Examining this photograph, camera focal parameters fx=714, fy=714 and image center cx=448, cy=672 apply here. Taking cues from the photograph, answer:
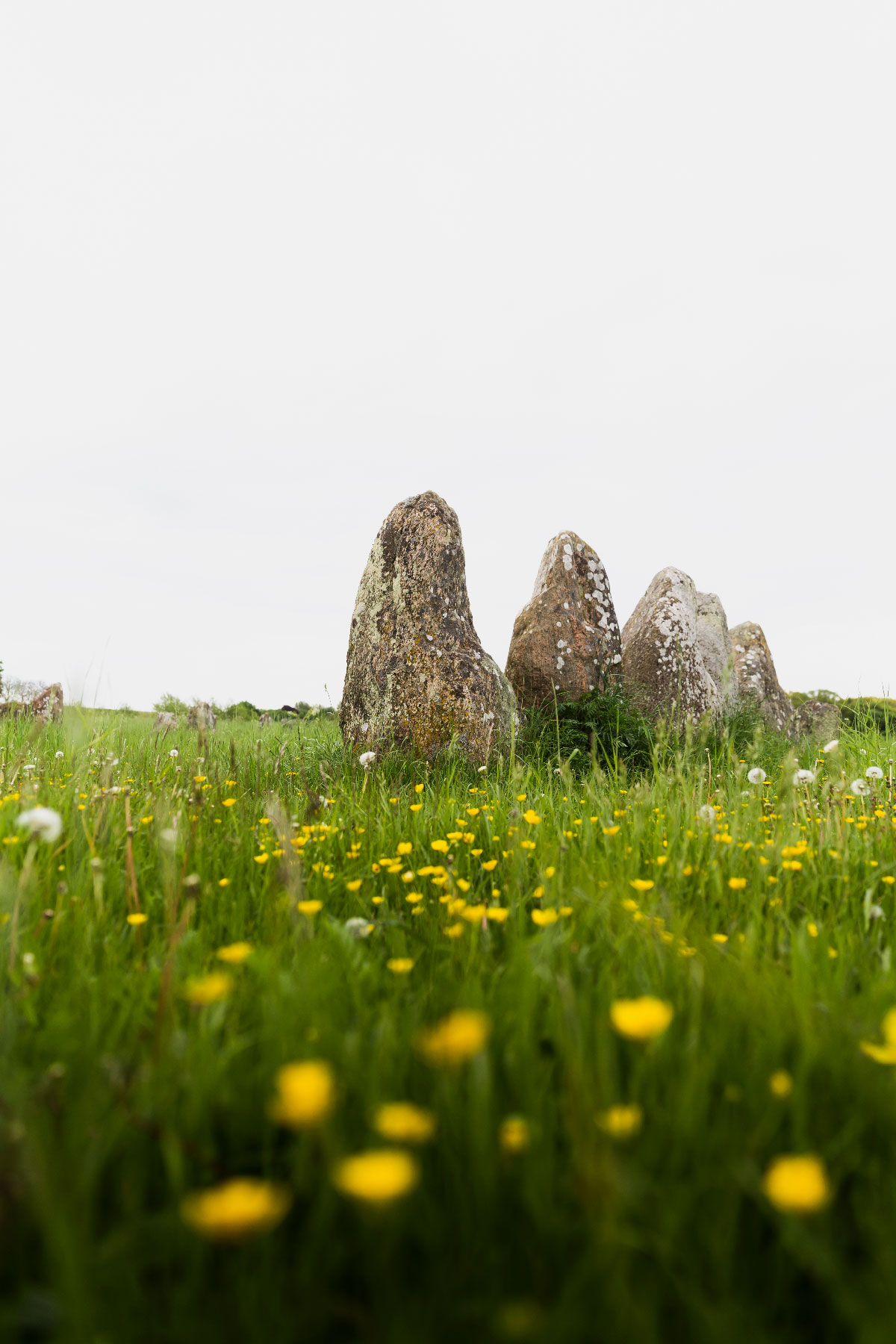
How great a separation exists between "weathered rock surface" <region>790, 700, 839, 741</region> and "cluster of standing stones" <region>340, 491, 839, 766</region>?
8 centimetres

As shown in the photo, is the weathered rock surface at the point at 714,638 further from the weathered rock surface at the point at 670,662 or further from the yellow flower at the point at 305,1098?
the yellow flower at the point at 305,1098

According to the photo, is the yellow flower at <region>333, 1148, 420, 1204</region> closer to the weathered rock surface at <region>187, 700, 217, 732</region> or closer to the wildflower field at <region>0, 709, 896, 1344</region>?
the wildflower field at <region>0, 709, 896, 1344</region>

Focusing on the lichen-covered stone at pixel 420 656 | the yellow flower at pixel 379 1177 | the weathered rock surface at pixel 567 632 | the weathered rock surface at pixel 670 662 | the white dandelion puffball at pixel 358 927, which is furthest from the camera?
the weathered rock surface at pixel 670 662

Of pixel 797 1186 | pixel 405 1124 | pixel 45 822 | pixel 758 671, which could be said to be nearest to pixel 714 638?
pixel 758 671

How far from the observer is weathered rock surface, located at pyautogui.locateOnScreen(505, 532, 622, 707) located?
28.6 ft

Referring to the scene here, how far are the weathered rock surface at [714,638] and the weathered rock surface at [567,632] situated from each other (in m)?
2.50

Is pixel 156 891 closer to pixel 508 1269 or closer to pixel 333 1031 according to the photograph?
pixel 333 1031

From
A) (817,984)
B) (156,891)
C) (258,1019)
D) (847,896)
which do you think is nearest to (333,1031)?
(258,1019)

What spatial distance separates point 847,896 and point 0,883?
275 cm

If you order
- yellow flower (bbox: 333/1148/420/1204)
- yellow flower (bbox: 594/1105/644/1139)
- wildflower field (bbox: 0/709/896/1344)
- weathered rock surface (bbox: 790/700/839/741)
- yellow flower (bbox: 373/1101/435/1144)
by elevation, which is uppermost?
weathered rock surface (bbox: 790/700/839/741)

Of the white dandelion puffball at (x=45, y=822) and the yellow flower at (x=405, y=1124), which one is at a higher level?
the white dandelion puffball at (x=45, y=822)

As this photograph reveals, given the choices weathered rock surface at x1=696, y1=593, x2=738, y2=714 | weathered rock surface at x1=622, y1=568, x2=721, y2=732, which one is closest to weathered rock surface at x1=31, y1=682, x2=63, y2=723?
weathered rock surface at x1=622, y1=568, x2=721, y2=732

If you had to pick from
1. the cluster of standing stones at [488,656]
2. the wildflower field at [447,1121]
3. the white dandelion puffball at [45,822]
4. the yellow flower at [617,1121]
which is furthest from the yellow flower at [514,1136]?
the cluster of standing stones at [488,656]

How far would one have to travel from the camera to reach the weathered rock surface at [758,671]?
44.0 ft
